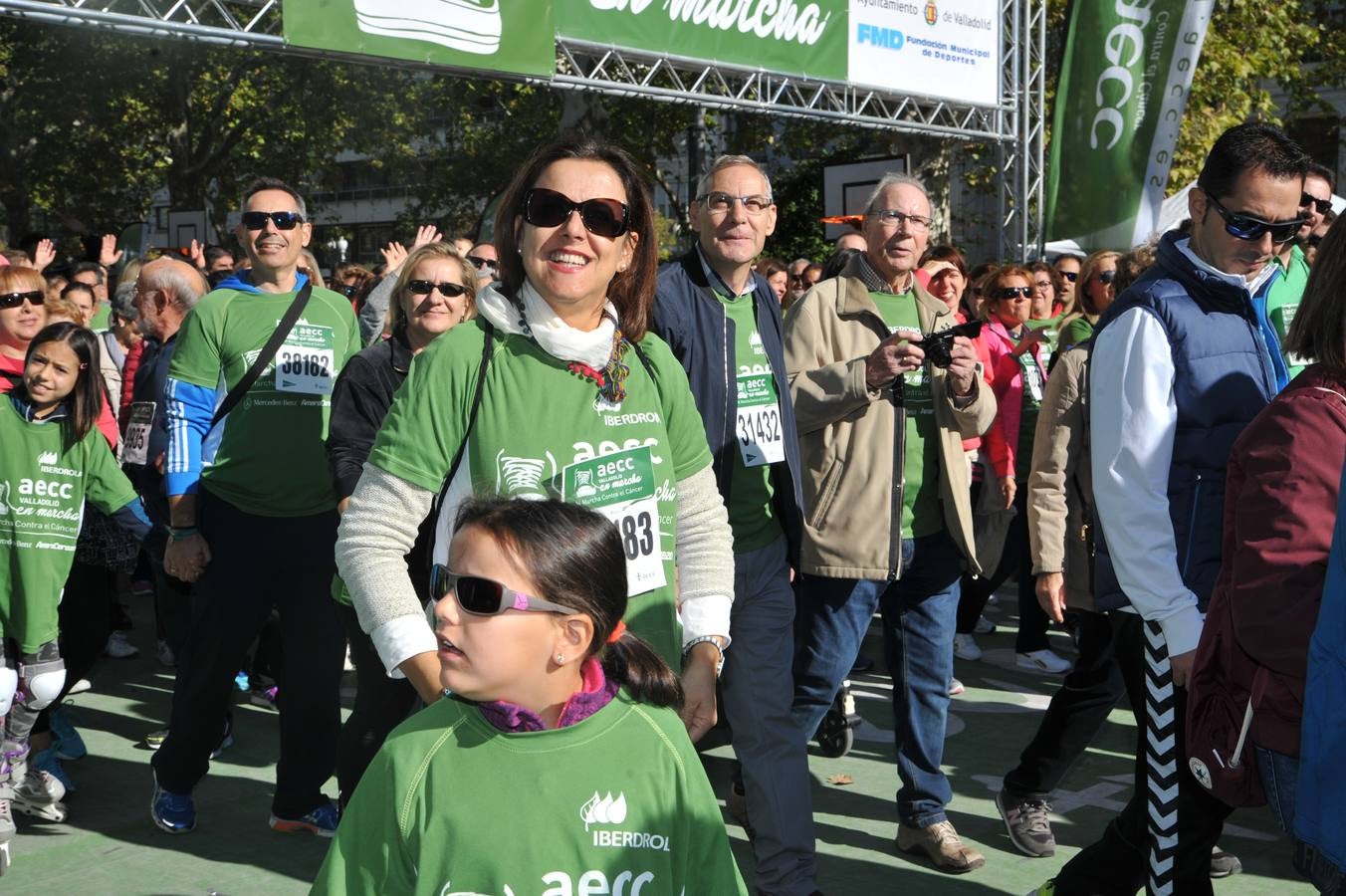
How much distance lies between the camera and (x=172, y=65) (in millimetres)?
30078

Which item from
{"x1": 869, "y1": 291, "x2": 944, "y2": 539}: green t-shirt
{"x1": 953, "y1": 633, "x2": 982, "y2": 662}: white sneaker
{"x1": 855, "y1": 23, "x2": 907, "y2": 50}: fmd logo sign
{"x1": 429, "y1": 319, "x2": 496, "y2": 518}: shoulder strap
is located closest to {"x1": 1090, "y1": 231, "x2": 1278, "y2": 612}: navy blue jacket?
{"x1": 869, "y1": 291, "x2": 944, "y2": 539}: green t-shirt

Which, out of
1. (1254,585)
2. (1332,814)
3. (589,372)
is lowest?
(1332,814)

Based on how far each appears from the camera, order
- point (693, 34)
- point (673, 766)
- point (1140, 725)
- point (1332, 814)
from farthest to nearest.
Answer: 1. point (693, 34)
2. point (1140, 725)
3. point (1332, 814)
4. point (673, 766)

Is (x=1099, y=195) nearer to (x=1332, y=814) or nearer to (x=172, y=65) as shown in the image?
(x=1332, y=814)

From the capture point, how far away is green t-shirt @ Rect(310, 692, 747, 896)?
211 cm

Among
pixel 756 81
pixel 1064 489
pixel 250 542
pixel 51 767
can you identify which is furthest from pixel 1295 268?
pixel 756 81

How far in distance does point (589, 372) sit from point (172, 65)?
29.8 meters

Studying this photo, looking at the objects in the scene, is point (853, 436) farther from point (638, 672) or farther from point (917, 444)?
point (638, 672)

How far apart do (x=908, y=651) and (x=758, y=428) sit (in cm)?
106

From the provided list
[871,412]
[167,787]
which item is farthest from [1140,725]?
[167,787]

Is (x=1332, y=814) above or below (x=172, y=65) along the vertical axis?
below

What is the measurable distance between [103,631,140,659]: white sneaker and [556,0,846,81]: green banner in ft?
19.1

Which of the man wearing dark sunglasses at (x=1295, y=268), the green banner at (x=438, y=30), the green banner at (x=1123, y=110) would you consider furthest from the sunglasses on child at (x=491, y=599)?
the green banner at (x=1123, y=110)

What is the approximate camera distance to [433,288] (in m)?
4.81
